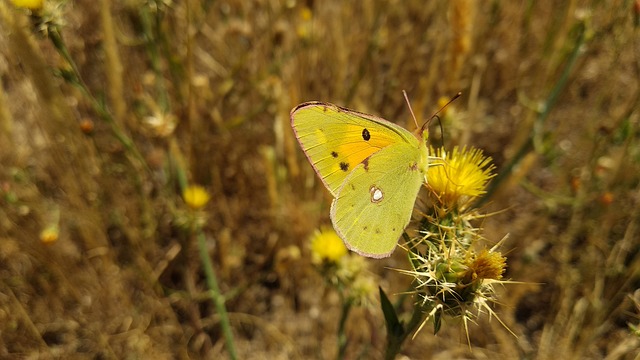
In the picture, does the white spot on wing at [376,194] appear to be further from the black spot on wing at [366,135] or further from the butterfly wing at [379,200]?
the black spot on wing at [366,135]

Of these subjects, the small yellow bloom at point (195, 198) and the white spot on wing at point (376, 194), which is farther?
the small yellow bloom at point (195, 198)

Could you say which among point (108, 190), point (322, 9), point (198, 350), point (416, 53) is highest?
point (322, 9)

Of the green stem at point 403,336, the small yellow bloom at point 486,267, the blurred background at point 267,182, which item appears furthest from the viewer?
the blurred background at point 267,182

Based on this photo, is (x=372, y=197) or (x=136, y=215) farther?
(x=136, y=215)

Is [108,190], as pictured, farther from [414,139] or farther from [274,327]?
[414,139]

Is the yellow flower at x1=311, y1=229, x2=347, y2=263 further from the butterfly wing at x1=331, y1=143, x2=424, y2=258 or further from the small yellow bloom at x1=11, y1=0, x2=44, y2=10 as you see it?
the small yellow bloom at x1=11, y1=0, x2=44, y2=10

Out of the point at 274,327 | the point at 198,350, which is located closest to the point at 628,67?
the point at 274,327

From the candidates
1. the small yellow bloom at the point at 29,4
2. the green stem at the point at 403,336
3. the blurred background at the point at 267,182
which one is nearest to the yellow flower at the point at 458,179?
the green stem at the point at 403,336

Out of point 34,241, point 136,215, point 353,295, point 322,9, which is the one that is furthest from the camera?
point 322,9
